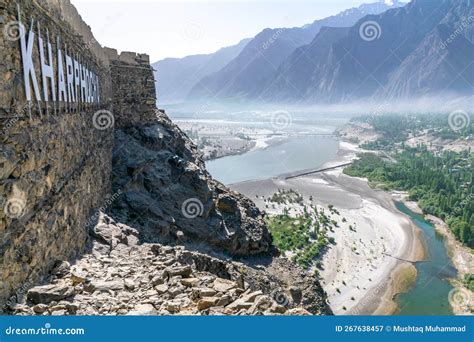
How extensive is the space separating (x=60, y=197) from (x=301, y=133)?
15188 centimetres

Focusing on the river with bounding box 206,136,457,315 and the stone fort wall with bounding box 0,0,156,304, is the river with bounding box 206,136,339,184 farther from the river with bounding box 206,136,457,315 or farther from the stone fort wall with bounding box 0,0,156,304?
the stone fort wall with bounding box 0,0,156,304

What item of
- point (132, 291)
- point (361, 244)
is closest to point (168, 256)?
point (132, 291)

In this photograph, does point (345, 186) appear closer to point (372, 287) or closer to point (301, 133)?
point (372, 287)

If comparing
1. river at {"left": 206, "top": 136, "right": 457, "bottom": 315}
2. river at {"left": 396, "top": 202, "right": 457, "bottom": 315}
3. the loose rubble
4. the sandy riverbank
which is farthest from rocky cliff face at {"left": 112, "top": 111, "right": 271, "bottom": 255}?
river at {"left": 206, "top": 136, "right": 457, "bottom": 315}

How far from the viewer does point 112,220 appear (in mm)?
13680

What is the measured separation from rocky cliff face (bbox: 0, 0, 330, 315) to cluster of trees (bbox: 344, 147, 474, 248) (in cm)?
3940

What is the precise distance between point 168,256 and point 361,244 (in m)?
38.3

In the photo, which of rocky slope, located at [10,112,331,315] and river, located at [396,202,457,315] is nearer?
rocky slope, located at [10,112,331,315]

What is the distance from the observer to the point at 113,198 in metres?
16.5

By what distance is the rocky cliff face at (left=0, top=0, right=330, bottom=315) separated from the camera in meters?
6.18

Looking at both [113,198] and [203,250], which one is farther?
[203,250]

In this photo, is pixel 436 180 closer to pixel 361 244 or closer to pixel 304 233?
pixel 361 244

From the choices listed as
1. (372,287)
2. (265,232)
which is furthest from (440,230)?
(265,232)

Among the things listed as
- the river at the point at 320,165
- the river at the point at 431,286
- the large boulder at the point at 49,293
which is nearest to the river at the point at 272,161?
the river at the point at 320,165
